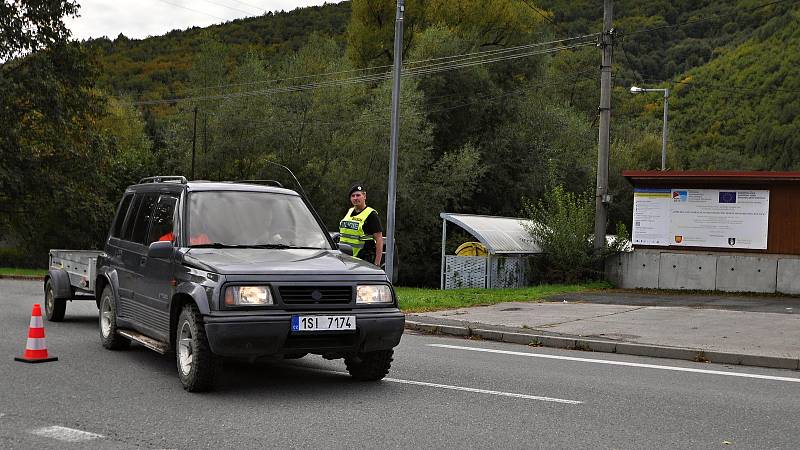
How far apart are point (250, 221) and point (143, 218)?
175 cm

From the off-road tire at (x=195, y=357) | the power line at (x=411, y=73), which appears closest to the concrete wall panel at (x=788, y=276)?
the off-road tire at (x=195, y=357)

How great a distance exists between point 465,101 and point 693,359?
3834 cm

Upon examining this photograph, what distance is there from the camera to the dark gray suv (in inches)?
291

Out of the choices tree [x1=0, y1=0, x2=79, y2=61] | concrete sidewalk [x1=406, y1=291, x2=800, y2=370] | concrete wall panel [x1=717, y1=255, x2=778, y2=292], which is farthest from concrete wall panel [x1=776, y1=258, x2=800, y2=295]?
tree [x1=0, y1=0, x2=79, y2=61]

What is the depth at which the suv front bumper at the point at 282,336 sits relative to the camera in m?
7.24

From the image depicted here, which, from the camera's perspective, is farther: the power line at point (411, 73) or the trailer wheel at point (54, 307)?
the power line at point (411, 73)

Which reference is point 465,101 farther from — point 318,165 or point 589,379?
point 589,379

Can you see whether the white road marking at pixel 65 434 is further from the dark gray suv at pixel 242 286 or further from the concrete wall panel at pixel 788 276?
the concrete wall panel at pixel 788 276

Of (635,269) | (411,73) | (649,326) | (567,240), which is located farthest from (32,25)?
(649,326)

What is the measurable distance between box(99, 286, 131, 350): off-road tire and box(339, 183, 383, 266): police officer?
131 inches

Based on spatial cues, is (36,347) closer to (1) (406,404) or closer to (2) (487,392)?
(1) (406,404)

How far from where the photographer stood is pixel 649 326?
13.8 metres

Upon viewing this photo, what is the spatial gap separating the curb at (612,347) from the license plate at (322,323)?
5.25 meters

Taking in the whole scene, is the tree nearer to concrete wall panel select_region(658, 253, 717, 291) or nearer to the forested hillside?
the forested hillside
